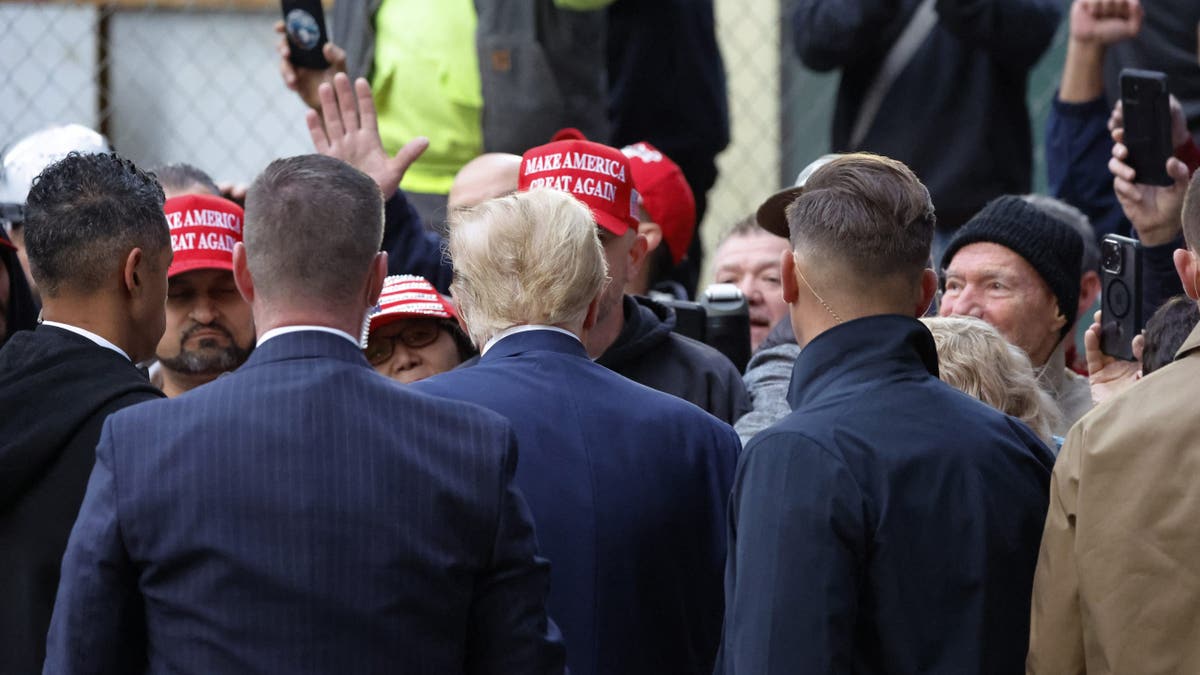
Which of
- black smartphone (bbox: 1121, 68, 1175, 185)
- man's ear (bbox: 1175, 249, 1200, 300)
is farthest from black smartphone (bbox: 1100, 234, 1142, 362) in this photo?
man's ear (bbox: 1175, 249, 1200, 300)

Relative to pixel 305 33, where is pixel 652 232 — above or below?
below

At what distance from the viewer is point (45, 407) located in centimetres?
282

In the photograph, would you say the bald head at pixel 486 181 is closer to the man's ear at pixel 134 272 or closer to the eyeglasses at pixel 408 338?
the eyeglasses at pixel 408 338

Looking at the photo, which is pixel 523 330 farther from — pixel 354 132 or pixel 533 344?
Answer: pixel 354 132

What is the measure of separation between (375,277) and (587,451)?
498 millimetres

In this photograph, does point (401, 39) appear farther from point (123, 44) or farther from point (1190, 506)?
point (1190, 506)

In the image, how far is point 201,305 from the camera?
4289 millimetres

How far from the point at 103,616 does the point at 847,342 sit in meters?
1.17

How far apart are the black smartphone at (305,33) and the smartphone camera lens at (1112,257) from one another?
7.04 ft

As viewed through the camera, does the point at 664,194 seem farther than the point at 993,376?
Yes

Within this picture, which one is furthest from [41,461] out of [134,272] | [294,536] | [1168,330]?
[1168,330]

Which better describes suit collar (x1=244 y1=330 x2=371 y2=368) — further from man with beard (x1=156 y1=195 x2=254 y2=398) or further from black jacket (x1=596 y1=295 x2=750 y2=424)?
man with beard (x1=156 y1=195 x2=254 y2=398)

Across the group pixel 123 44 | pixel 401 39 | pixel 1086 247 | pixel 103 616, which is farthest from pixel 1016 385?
pixel 123 44

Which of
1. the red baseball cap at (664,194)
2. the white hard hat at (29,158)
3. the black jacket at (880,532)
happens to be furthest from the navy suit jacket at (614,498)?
the white hard hat at (29,158)
